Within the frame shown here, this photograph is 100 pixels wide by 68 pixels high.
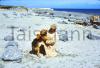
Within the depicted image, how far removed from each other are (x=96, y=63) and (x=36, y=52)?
2.29 metres

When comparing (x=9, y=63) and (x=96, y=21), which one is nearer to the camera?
(x=9, y=63)

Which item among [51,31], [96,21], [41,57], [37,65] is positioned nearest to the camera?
[37,65]

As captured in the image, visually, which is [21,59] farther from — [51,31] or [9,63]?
[51,31]

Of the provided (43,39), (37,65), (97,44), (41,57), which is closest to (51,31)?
(43,39)

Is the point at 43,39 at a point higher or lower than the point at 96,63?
higher

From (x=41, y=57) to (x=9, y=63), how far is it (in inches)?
52.3

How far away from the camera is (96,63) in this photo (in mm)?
9141

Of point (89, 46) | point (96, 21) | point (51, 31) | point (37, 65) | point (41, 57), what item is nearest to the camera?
point (37, 65)

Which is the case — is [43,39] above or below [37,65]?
above

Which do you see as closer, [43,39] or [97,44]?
[43,39]

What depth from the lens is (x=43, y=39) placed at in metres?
10.1

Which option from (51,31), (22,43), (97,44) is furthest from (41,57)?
(97,44)

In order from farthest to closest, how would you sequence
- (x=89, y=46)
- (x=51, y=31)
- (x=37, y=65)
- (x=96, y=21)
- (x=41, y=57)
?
(x=96, y=21), (x=89, y=46), (x=51, y=31), (x=41, y=57), (x=37, y=65)

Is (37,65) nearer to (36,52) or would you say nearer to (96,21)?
(36,52)
